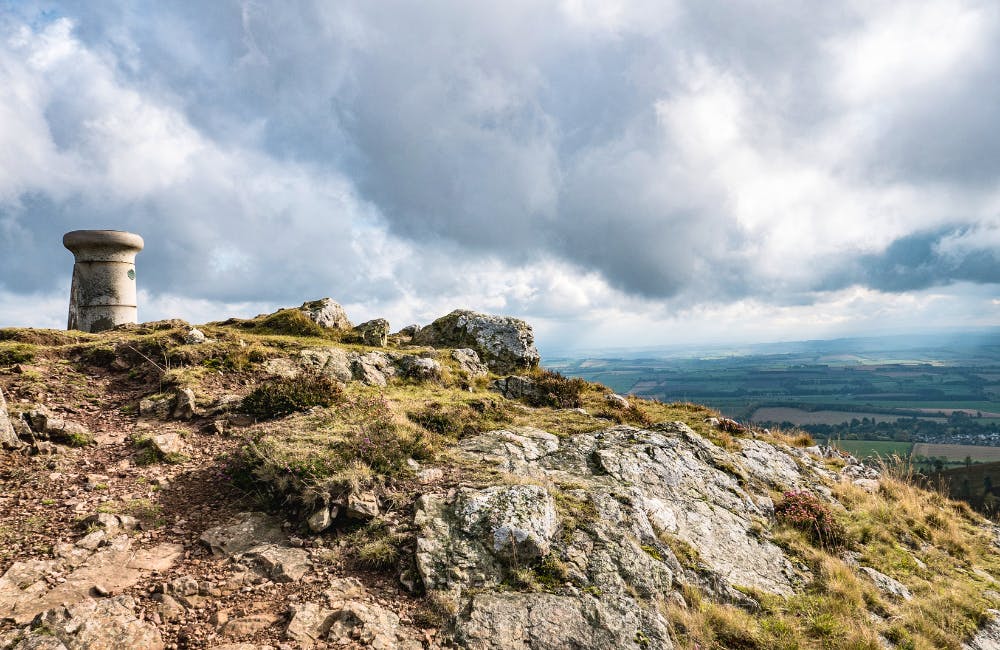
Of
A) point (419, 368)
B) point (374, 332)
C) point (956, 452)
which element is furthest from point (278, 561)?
point (956, 452)

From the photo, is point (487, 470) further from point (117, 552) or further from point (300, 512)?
point (117, 552)

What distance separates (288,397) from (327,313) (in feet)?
38.0

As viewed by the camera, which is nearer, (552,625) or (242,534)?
(552,625)

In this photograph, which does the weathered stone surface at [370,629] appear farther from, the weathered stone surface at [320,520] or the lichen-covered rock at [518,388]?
the lichen-covered rock at [518,388]

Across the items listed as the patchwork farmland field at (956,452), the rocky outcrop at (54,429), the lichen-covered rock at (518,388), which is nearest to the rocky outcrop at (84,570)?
the rocky outcrop at (54,429)

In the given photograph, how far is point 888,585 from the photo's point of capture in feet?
30.0

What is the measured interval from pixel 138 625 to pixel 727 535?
975 cm

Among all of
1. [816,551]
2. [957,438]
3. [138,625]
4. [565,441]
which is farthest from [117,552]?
[957,438]

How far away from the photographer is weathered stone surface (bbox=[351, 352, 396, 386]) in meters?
16.0

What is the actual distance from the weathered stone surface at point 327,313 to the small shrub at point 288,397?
999 cm

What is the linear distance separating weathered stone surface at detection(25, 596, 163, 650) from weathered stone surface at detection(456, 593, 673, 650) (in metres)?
3.63

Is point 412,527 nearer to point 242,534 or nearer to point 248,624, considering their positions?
point 248,624

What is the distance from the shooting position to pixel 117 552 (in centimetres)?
688

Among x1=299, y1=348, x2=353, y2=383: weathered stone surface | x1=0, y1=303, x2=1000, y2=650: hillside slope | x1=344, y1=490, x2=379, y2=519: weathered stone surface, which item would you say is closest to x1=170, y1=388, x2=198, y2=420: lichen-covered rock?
x1=0, y1=303, x2=1000, y2=650: hillside slope
